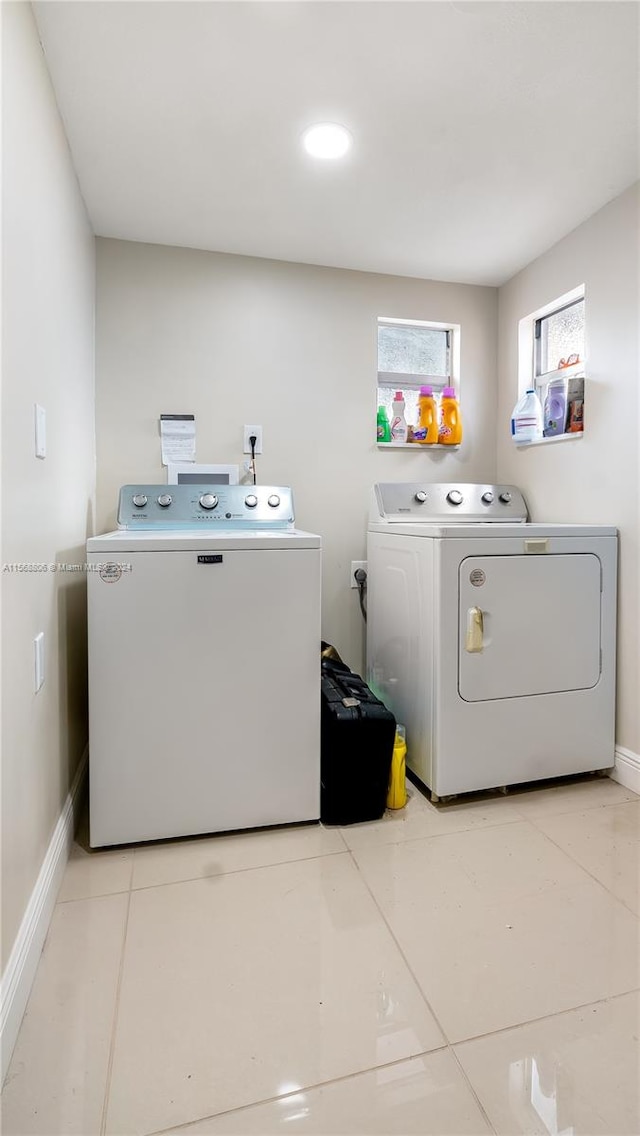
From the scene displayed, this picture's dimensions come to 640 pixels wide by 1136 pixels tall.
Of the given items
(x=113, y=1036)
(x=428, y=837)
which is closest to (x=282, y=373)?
(x=428, y=837)

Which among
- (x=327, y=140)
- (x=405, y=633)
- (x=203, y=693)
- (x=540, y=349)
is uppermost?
(x=327, y=140)

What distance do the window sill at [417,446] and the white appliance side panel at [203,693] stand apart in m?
Result: 1.06

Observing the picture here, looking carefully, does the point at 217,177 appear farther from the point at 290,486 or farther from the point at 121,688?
the point at 121,688

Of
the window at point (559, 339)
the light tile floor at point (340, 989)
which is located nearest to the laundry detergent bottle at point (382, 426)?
the window at point (559, 339)

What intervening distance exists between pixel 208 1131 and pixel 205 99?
2257 millimetres

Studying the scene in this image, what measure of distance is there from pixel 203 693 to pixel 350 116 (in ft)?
5.59

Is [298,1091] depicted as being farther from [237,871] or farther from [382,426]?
[382,426]

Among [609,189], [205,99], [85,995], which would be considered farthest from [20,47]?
[85,995]

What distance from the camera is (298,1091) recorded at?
0.92 metres

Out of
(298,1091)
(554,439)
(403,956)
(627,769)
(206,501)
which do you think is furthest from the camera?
(554,439)

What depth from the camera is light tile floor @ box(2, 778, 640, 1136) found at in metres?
0.90

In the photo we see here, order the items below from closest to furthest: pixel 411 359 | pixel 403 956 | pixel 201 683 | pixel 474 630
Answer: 1. pixel 403 956
2. pixel 201 683
3. pixel 474 630
4. pixel 411 359

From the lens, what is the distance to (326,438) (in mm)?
2467

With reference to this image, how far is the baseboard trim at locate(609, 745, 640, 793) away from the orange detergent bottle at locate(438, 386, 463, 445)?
4.82 feet
